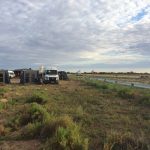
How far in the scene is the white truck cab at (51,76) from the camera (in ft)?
178

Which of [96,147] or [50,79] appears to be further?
[50,79]

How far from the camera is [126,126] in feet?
46.1

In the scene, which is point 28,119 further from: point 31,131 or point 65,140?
point 65,140

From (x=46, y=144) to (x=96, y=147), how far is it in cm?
140

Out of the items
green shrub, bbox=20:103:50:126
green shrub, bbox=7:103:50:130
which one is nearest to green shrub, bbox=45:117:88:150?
green shrub, bbox=7:103:50:130

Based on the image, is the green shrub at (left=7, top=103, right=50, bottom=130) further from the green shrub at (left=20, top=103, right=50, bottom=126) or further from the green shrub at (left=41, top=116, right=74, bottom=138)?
the green shrub at (left=41, top=116, right=74, bottom=138)

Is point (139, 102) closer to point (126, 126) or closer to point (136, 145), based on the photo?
point (126, 126)

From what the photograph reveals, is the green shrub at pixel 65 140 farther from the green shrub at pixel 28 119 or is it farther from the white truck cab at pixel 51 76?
the white truck cab at pixel 51 76

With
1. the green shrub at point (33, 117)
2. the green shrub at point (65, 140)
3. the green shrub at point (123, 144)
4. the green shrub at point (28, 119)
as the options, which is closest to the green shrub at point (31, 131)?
the green shrub at point (65, 140)

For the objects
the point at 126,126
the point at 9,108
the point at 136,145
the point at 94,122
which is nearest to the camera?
the point at 136,145

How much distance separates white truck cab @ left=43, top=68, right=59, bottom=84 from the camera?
178ft

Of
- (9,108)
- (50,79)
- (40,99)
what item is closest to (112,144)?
(9,108)

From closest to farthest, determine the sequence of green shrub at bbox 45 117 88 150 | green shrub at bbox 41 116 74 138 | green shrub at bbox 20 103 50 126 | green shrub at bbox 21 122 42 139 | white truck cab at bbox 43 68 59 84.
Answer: green shrub at bbox 45 117 88 150
green shrub at bbox 41 116 74 138
green shrub at bbox 21 122 42 139
green shrub at bbox 20 103 50 126
white truck cab at bbox 43 68 59 84

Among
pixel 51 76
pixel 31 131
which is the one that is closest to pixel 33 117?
pixel 31 131
